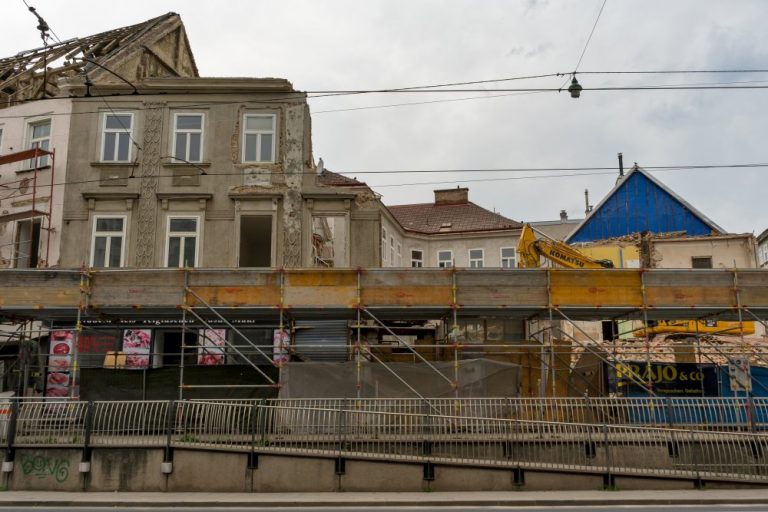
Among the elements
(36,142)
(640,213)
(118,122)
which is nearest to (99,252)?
(118,122)

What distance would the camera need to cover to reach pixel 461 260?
136 feet

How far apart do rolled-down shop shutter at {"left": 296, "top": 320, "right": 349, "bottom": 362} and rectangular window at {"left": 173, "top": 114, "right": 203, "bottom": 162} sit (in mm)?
6960

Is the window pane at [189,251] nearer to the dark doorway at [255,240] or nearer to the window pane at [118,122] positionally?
the dark doorway at [255,240]

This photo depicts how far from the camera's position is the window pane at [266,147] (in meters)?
25.0

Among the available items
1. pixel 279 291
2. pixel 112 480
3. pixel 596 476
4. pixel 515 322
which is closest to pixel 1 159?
pixel 279 291

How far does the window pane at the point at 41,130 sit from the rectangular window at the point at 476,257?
23.1 m

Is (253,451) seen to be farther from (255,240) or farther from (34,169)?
(34,169)

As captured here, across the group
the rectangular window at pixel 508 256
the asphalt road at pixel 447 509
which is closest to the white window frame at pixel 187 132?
the asphalt road at pixel 447 509

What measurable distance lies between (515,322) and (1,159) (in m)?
→ 18.8

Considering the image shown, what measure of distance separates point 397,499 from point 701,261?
25.1 meters

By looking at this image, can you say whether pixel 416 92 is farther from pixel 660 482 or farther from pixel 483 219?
pixel 483 219

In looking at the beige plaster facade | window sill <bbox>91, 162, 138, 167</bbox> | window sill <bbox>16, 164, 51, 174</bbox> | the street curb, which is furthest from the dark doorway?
the street curb

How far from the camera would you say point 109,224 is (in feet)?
80.3

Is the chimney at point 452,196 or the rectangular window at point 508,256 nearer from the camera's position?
the rectangular window at point 508,256
